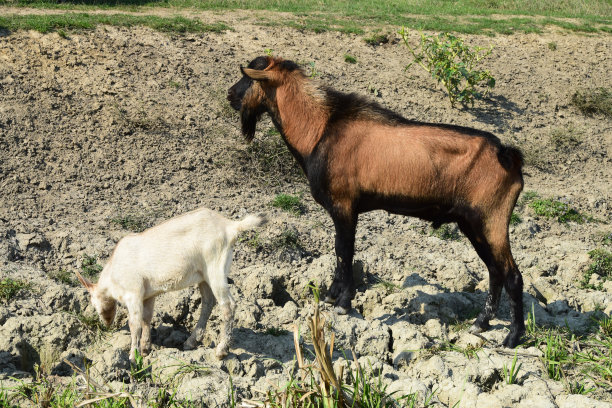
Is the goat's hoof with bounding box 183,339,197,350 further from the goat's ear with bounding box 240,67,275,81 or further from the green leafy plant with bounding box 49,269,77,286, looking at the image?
the goat's ear with bounding box 240,67,275,81

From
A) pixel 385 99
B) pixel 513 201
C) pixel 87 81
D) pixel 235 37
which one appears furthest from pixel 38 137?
pixel 513 201

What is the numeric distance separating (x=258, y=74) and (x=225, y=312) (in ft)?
7.78

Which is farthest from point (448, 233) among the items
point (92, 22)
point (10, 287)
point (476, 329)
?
point (92, 22)

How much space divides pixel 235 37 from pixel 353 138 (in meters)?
7.58

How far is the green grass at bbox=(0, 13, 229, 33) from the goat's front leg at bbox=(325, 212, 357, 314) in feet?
23.7

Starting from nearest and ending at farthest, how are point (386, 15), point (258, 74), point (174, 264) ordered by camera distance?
1. point (174, 264)
2. point (258, 74)
3. point (386, 15)

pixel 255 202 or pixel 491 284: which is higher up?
pixel 491 284

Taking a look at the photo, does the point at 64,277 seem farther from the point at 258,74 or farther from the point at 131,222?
the point at 258,74

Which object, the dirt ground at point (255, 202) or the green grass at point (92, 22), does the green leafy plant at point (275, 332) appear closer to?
→ the dirt ground at point (255, 202)

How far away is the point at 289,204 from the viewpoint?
947 centimetres

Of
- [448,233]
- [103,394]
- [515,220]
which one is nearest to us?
[103,394]

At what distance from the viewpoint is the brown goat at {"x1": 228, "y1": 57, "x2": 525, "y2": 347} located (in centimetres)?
645

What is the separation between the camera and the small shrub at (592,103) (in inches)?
543

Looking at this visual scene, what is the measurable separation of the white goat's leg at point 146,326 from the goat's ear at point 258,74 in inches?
89.4
